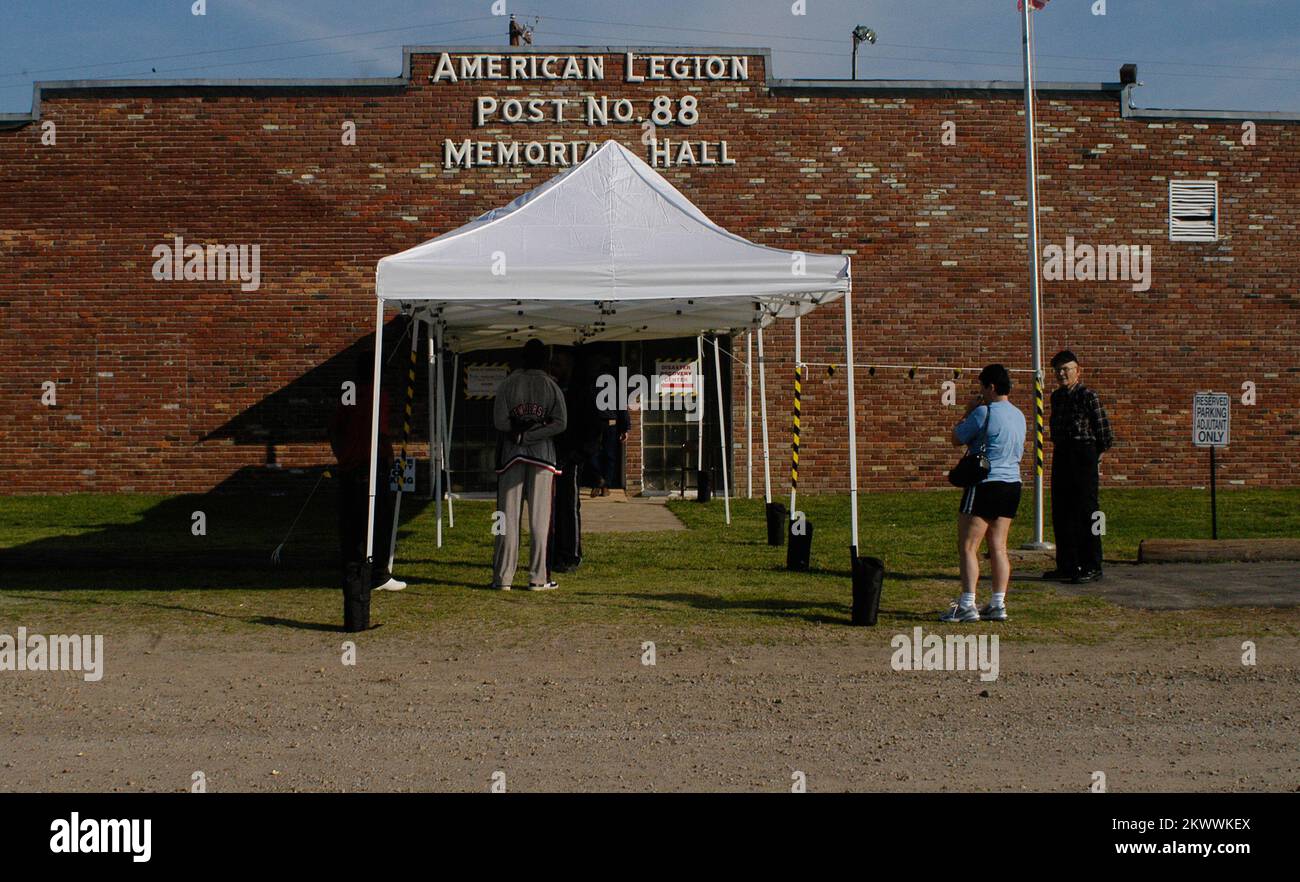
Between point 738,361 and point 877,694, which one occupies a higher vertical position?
point 738,361

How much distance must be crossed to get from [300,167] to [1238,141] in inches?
580

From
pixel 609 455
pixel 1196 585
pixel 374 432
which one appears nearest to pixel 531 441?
pixel 374 432

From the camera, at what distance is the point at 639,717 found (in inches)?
250

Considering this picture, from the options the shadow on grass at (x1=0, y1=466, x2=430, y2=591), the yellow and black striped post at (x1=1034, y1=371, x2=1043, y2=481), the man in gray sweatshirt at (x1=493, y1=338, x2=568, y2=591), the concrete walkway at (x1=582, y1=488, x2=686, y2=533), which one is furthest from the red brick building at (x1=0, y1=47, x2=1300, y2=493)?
the man in gray sweatshirt at (x1=493, y1=338, x2=568, y2=591)

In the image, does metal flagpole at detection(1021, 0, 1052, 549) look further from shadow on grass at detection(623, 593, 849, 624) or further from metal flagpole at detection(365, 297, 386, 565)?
metal flagpole at detection(365, 297, 386, 565)

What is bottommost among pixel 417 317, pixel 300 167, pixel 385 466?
pixel 385 466

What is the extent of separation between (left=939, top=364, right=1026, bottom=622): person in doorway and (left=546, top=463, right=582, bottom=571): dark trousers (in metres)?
3.75

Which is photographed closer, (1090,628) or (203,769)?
(203,769)

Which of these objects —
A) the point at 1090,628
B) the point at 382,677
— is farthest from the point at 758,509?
the point at 382,677

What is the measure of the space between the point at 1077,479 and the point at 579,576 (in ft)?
14.6

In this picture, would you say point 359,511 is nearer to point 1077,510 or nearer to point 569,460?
point 569,460

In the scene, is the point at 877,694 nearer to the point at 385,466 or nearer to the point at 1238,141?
the point at 385,466

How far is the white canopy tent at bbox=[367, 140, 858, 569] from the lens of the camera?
391 inches

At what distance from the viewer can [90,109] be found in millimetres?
19359
